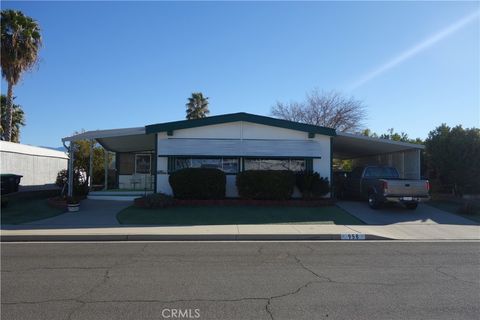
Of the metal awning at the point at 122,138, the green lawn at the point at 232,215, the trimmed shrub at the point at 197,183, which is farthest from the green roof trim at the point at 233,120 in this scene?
the green lawn at the point at 232,215

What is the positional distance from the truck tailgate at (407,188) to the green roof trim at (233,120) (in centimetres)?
404

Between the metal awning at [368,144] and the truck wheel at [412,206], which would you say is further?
the metal awning at [368,144]

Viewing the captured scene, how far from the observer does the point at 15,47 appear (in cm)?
2820

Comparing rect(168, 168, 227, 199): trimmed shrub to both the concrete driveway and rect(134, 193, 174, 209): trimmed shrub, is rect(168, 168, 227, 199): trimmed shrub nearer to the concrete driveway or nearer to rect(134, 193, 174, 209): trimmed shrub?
rect(134, 193, 174, 209): trimmed shrub

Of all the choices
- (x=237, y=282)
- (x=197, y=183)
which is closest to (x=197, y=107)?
(x=197, y=183)

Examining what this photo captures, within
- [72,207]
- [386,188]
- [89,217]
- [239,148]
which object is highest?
[239,148]

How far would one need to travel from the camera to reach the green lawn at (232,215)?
15.3 metres

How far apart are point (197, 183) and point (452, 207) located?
1092 centimetres

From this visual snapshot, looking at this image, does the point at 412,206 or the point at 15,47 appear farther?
the point at 15,47

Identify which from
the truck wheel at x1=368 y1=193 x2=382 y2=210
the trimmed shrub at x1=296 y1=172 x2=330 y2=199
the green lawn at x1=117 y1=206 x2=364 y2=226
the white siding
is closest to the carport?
the trimmed shrub at x1=296 y1=172 x2=330 y2=199

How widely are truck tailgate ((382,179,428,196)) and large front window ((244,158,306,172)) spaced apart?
15.0 ft

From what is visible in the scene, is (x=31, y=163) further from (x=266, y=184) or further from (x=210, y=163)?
(x=266, y=184)

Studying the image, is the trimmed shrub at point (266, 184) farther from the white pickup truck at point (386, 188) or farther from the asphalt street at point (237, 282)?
the asphalt street at point (237, 282)

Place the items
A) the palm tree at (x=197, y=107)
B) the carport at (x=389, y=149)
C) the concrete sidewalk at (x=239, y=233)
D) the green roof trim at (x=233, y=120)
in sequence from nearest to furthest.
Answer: the concrete sidewalk at (x=239, y=233) → the green roof trim at (x=233, y=120) → the carport at (x=389, y=149) → the palm tree at (x=197, y=107)
